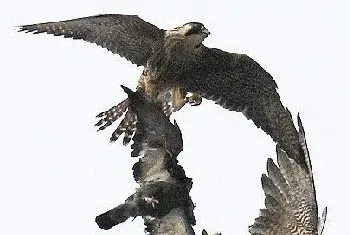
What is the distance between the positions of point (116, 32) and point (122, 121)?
1.81 ft

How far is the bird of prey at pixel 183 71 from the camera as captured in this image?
7227mm

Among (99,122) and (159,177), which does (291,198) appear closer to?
(99,122)

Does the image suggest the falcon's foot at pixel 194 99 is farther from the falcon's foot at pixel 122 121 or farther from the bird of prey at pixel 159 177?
the bird of prey at pixel 159 177

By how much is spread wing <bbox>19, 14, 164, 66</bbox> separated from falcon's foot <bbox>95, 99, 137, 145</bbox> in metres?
0.31

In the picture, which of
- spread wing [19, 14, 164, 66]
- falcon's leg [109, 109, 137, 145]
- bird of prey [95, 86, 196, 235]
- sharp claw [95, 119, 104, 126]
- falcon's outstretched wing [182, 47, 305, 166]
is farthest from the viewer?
falcon's outstretched wing [182, 47, 305, 166]

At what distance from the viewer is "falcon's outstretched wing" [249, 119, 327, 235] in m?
6.92

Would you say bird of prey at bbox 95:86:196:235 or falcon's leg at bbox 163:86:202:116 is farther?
falcon's leg at bbox 163:86:202:116

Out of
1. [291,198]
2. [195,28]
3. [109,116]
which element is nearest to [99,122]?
[109,116]

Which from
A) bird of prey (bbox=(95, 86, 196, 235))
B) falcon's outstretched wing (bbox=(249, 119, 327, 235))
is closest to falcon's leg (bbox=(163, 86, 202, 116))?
falcon's outstretched wing (bbox=(249, 119, 327, 235))

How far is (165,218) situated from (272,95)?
2.39 metres

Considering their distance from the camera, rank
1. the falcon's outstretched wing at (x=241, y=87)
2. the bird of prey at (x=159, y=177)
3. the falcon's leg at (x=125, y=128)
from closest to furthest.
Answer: the bird of prey at (x=159, y=177) → the falcon's leg at (x=125, y=128) → the falcon's outstretched wing at (x=241, y=87)

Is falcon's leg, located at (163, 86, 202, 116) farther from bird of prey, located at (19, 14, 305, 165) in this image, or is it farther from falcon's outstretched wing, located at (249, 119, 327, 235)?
falcon's outstretched wing, located at (249, 119, 327, 235)

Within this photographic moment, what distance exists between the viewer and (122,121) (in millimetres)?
7238

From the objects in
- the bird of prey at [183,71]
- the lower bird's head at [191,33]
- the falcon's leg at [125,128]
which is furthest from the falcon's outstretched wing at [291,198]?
the lower bird's head at [191,33]
